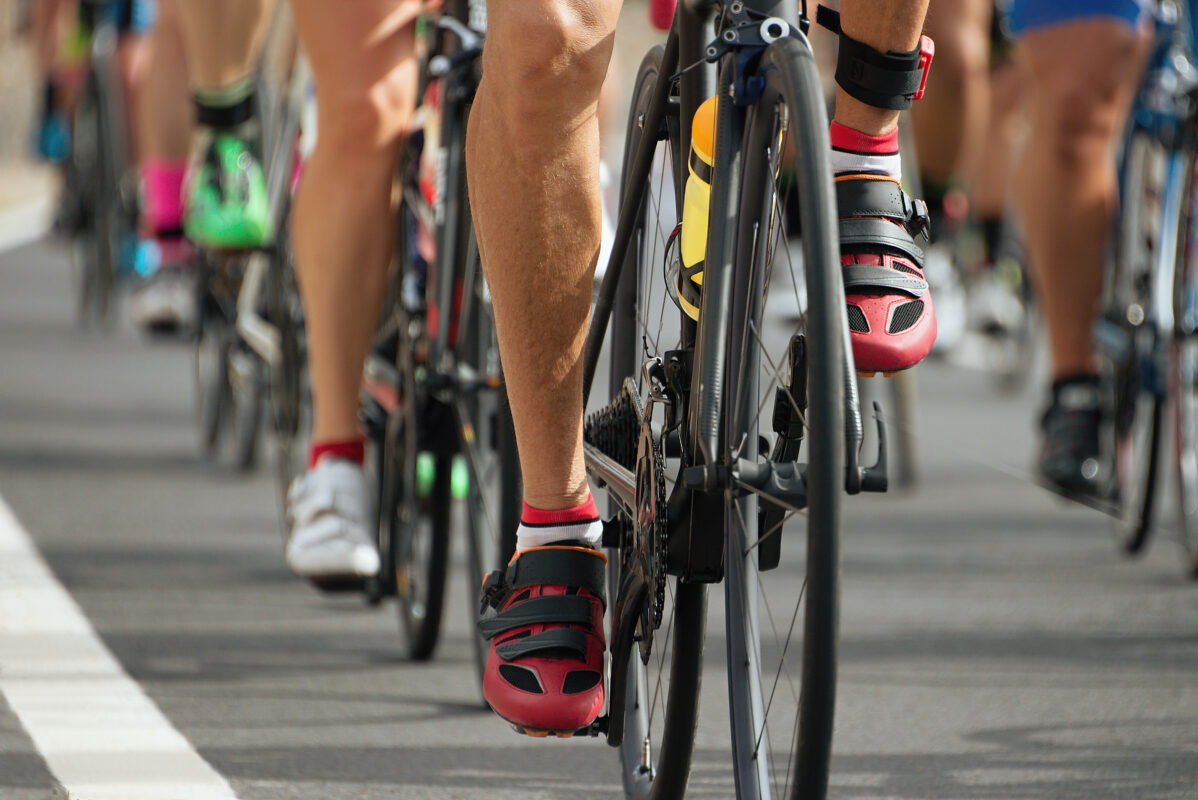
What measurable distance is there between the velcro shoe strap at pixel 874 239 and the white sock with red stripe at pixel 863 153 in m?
0.10

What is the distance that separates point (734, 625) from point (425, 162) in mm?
1798

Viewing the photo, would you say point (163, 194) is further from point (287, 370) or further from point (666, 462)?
point (666, 462)

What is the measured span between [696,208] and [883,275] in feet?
0.81

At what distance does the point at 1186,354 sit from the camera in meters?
4.62

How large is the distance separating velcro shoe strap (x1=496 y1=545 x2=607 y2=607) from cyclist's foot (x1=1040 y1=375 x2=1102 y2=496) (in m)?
2.36

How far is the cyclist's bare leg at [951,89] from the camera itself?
6055mm

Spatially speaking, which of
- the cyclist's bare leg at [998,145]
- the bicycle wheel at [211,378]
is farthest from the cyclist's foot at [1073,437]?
the cyclist's bare leg at [998,145]

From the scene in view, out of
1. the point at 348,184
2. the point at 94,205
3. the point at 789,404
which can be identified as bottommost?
the point at 94,205

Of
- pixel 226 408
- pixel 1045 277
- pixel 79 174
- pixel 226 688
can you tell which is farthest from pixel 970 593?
pixel 79 174

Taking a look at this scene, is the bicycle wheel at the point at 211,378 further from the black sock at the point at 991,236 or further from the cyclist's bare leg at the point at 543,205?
the black sock at the point at 991,236

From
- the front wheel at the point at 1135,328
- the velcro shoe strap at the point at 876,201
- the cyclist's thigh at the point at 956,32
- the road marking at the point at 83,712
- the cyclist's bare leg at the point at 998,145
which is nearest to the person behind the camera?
the velcro shoe strap at the point at 876,201

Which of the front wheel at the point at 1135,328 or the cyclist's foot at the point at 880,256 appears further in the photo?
the front wheel at the point at 1135,328

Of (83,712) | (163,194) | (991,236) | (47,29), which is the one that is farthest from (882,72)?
(47,29)

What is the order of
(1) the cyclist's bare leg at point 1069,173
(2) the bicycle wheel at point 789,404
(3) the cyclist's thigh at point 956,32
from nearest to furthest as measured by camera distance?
(2) the bicycle wheel at point 789,404 < (1) the cyclist's bare leg at point 1069,173 < (3) the cyclist's thigh at point 956,32
